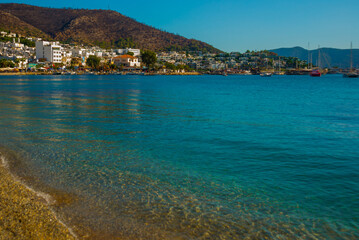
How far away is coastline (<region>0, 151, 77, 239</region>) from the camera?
573 centimetres

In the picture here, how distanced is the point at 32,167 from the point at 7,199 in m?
2.97

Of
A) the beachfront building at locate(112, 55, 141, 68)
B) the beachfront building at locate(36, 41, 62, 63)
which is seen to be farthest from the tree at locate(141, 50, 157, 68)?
the beachfront building at locate(36, 41, 62, 63)

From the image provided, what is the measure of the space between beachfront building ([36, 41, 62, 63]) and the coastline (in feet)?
538

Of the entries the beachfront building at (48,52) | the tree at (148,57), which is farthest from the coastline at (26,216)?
the beachfront building at (48,52)

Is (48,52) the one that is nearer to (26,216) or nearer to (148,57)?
(148,57)

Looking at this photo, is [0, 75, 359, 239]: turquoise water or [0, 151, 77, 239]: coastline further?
[0, 75, 359, 239]: turquoise water

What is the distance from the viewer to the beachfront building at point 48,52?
156 m

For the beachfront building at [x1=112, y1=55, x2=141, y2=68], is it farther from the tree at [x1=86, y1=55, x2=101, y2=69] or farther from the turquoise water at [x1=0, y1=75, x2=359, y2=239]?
the turquoise water at [x1=0, y1=75, x2=359, y2=239]

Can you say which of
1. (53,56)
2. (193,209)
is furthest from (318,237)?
(53,56)

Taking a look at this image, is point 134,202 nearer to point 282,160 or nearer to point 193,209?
point 193,209

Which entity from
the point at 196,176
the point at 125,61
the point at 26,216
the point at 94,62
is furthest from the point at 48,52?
the point at 26,216

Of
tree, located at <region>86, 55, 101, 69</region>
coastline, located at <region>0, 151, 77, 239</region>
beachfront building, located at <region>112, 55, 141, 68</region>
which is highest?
beachfront building, located at <region>112, 55, 141, 68</region>

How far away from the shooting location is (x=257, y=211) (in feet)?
23.4

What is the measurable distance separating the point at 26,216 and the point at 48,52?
552ft
